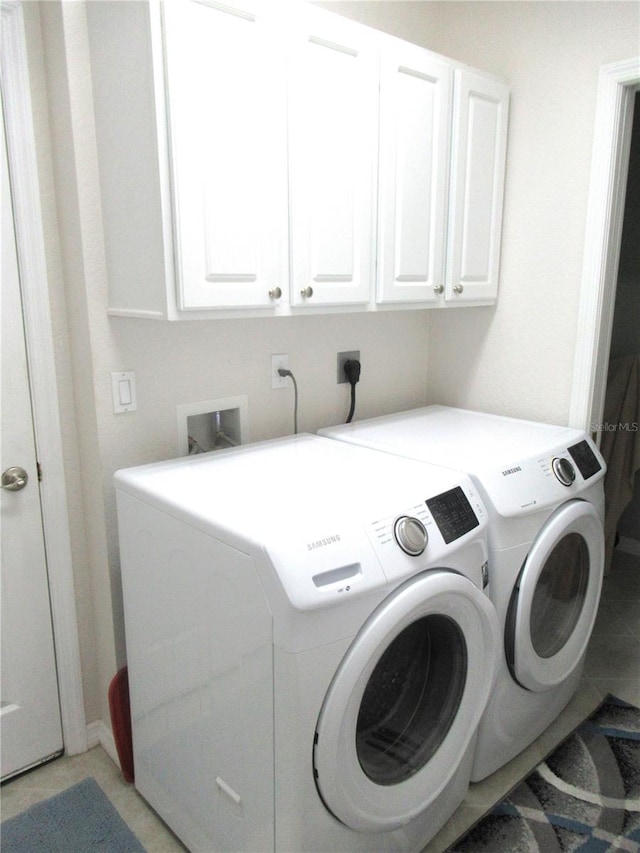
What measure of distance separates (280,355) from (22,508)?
0.91 meters

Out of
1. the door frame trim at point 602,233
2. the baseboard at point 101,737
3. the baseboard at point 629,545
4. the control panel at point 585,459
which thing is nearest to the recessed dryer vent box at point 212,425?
the baseboard at point 101,737

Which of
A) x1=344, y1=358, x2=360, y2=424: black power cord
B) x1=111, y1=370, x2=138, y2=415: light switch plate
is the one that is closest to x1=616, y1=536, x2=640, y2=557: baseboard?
x1=344, y1=358, x2=360, y2=424: black power cord

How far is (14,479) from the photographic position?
5.63ft

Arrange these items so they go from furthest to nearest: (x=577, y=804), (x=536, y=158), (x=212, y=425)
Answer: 1. (x=536, y=158)
2. (x=212, y=425)
3. (x=577, y=804)

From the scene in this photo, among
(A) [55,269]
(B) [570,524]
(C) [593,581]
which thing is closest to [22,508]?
(A) [55,269]

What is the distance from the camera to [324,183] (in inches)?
66.6

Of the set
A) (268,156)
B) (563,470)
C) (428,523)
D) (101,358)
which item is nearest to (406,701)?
(428,523)

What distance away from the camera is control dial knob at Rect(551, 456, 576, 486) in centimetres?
180

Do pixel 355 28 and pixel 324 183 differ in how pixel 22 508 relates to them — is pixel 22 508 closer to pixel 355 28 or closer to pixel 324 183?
pixel 324 183

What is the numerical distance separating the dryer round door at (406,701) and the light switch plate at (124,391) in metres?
0.91

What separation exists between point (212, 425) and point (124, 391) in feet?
1.17

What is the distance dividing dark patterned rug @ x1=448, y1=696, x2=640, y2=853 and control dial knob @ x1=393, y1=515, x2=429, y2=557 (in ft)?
2.99

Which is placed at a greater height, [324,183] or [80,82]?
[80,82]

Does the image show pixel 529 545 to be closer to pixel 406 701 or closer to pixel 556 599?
pixel 556 599
